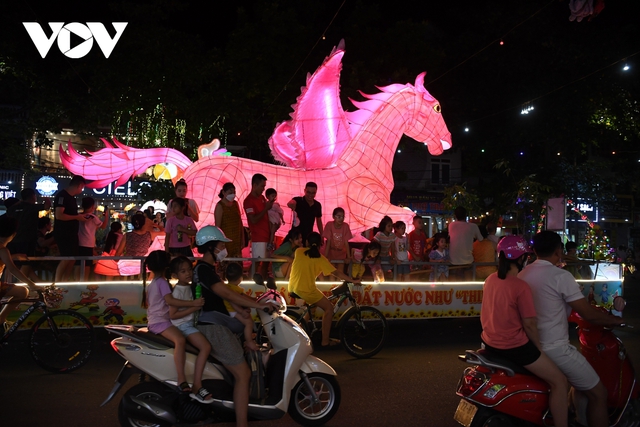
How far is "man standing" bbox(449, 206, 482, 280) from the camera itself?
32.2 feet

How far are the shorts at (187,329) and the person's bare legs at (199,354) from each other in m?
0.03

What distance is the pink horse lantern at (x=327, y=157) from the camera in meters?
10.6

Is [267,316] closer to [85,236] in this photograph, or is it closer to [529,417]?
[529,417]

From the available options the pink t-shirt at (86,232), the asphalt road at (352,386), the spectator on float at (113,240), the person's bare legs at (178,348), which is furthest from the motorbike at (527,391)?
the spectator on float at (113,240)

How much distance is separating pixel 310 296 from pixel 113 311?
2460mm

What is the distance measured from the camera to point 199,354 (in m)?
4.64

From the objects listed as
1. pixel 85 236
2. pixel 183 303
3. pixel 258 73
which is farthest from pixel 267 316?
pixel 258 73

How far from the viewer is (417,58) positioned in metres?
22.3

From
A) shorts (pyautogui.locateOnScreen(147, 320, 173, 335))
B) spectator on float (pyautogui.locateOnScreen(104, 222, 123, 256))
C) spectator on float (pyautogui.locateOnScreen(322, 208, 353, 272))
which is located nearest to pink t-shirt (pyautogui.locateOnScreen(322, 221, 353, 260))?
spectator on float (pyautogui.locateOnScreen(322, 208, 353, 272))

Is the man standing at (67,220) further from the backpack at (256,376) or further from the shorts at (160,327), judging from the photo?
the backpack at (256,376)

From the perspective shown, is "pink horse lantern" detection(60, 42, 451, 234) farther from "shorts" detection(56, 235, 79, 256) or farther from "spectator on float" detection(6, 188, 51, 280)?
"shorts" detection(56, 235, 79, 256)

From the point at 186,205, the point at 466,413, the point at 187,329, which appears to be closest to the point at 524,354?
the point at 466,413

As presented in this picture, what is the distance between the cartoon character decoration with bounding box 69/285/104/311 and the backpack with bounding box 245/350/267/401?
359 cm

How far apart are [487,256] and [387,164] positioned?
2.75 metres
